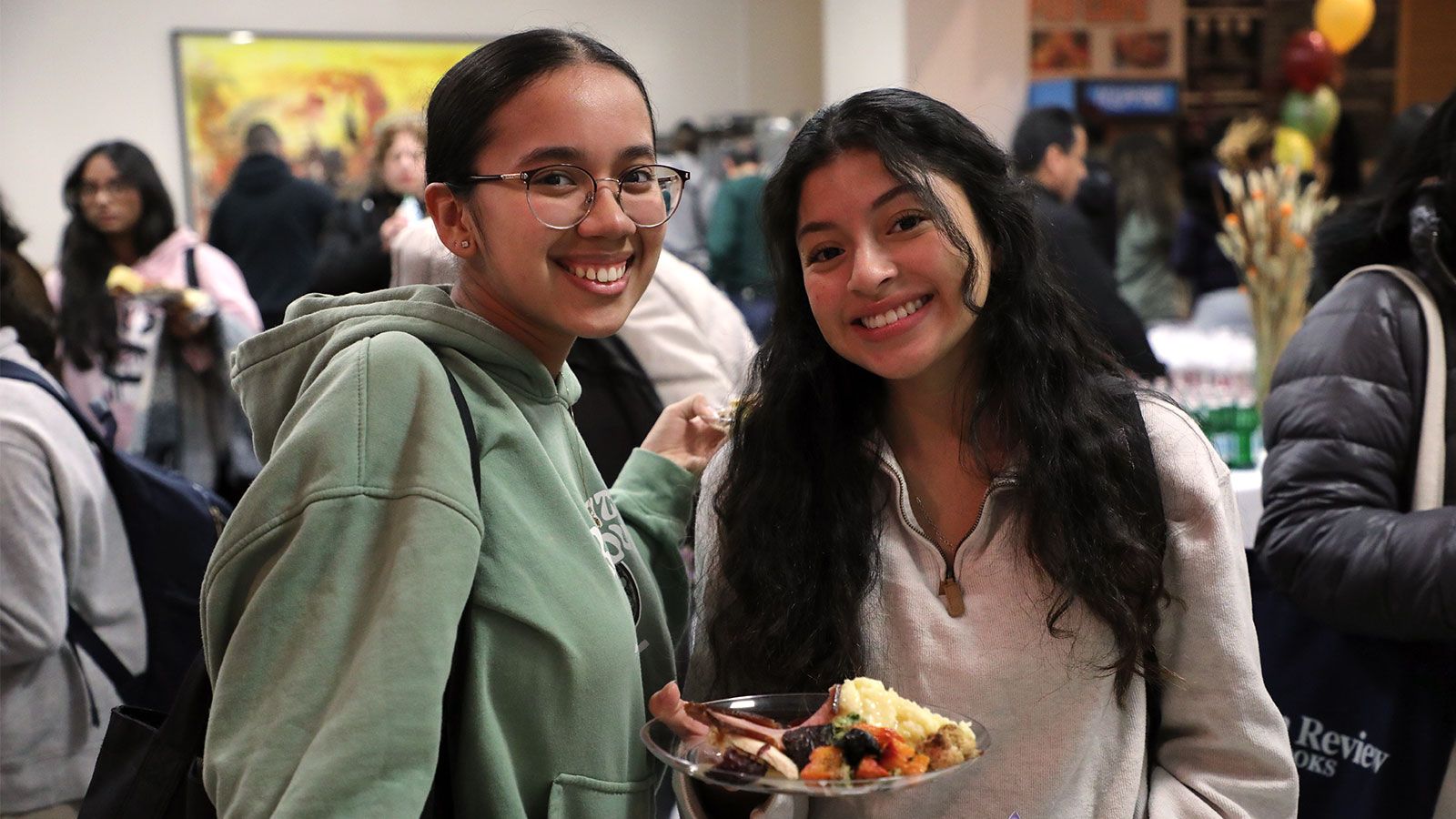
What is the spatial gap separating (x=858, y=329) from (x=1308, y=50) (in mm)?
6718

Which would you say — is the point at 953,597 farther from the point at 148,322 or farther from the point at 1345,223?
the point at 148,322

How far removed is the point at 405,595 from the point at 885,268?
0.65m

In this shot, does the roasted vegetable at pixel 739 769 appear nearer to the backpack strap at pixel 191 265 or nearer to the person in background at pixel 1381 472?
the person in background at pixel 1381 472

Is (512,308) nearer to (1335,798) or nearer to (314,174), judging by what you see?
(1335,798)

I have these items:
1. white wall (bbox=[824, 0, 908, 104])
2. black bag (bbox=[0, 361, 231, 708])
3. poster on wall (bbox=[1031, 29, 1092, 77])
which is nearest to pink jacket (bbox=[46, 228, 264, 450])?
black bag (bbox=[0, 361, 231, 708])

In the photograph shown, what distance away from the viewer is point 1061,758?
1469 mm

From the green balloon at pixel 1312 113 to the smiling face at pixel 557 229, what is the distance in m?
6.95

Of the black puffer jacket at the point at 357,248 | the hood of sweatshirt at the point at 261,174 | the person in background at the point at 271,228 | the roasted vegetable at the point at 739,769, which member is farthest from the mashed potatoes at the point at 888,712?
the hood of sweatshirt at the point at 261,174

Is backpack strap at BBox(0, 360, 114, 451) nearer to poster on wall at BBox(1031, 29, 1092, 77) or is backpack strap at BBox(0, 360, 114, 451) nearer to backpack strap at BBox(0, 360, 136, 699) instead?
backpack strap at BBox(0, 360, 136, 699)

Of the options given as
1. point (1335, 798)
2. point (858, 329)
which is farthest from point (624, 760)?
point (1335, 798)

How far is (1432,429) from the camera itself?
1953mm

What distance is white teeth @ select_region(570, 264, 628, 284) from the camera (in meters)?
1.38

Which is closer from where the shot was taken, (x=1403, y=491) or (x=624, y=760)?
(x=624, y=760)

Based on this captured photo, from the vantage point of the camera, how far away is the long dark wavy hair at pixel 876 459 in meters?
1.50
